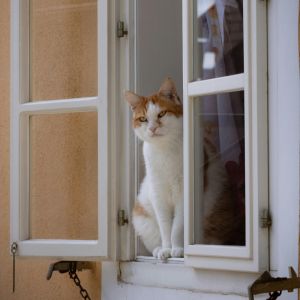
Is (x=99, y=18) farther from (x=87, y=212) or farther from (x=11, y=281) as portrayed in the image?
(x=11, y=281)

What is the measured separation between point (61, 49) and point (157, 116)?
0.48 meters

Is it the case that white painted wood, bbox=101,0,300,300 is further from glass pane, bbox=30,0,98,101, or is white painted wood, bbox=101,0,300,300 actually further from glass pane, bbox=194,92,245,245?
glass pane, bbox=30,0,98,101

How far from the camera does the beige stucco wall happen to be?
286 cm

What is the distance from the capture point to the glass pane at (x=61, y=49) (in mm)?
2850

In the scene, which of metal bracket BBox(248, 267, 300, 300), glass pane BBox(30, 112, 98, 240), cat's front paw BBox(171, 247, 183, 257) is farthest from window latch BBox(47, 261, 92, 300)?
metal bracket BBox(248, 267, 300, 300)

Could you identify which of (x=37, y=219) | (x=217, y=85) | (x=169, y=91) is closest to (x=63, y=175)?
(x=37, y=219)

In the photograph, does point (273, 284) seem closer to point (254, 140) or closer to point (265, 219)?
point (265, 219)

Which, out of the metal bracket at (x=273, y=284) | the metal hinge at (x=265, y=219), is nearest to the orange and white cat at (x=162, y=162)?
the metal hinge at (x=265, y=219)

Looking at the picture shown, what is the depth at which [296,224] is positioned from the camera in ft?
7.15

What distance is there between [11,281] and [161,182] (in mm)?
891

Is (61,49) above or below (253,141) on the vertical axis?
above

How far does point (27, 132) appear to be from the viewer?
2900 millimetres

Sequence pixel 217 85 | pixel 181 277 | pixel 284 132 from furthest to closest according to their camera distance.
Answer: pixel 181 277
pixel 217 85
pixel 284 132

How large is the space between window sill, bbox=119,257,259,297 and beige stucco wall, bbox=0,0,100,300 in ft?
0.62
